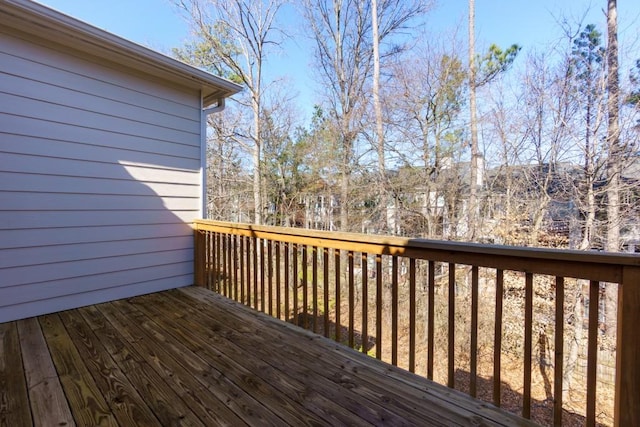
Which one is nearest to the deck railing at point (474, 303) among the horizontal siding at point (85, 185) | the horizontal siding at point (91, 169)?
the horizontal siding at point (85, 185)

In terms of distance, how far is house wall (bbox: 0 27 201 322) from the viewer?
2.58 m

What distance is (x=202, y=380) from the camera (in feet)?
5.61

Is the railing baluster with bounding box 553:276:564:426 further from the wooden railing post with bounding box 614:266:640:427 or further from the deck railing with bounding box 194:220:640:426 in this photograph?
the wooden railing post with bounding box 614:266:640:427

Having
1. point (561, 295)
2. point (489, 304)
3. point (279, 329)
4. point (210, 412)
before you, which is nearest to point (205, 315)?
point (279, 329)

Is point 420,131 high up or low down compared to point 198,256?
up

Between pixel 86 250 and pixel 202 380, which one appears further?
pixel 86 250

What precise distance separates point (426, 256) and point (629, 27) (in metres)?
6.06

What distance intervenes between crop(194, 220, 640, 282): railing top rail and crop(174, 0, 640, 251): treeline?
4.75m

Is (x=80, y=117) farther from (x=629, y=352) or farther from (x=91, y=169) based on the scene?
(x=629, y=352)

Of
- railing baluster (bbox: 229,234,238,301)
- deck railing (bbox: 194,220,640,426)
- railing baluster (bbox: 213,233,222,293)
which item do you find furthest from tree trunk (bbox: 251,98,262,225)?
railing baluster (bbox: 229,234,238,301)

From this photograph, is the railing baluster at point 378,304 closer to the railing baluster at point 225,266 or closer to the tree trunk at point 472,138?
the railing baluster at point 225,266

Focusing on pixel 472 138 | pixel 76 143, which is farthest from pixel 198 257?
pixel 472 138

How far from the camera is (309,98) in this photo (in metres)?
9.62

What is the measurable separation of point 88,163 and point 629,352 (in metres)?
4.01
